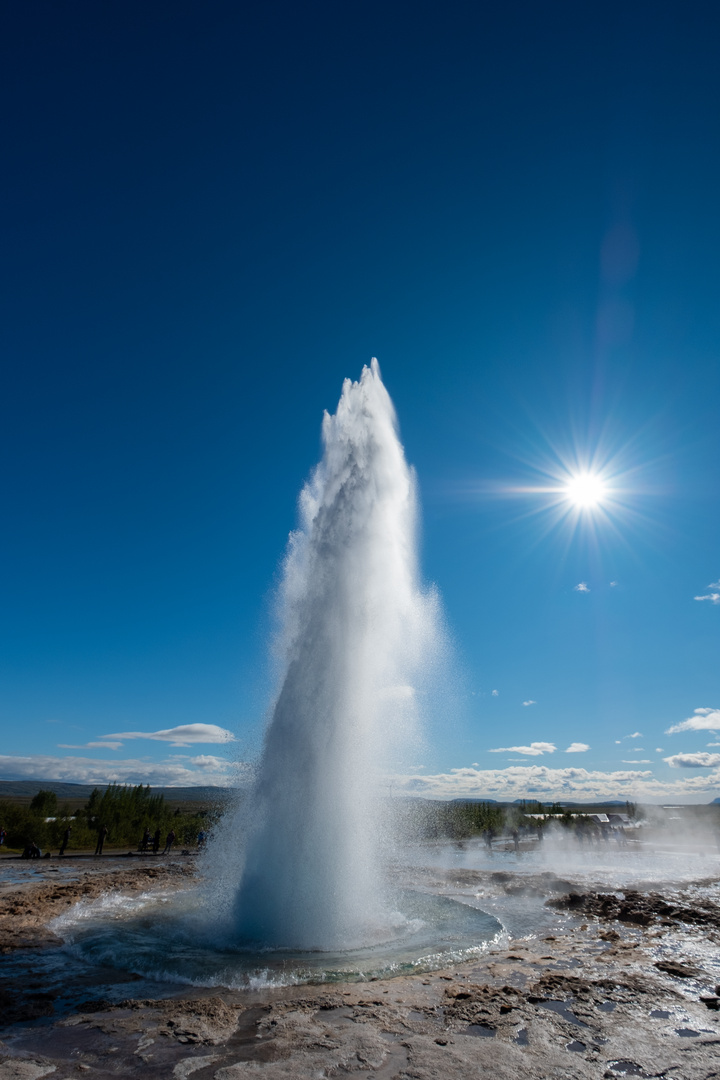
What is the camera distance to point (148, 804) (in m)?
45.6

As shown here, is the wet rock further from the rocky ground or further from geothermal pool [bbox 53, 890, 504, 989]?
geothermal pool [bbox 53, 890, 504, 989]

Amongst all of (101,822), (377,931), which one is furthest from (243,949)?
(101,822)

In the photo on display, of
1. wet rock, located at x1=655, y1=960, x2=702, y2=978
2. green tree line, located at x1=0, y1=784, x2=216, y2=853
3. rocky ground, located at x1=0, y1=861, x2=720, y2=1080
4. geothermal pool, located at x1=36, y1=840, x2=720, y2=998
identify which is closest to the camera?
rocky ground, located at x1=0, y1=861, x2=720, y2=1080

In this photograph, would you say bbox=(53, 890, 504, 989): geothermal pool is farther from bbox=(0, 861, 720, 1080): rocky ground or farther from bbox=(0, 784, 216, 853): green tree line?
bbox=(0, 784, 216, 853): green tree line

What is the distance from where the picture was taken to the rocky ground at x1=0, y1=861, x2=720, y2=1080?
246 inches

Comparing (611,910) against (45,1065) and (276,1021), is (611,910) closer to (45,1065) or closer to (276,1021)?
(276,1021)

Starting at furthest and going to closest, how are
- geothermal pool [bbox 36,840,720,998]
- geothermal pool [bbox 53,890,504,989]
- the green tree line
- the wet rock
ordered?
1. the green tree line
2. the wet rock
3. geothermal pool [bbox 36,840,720,998]
4. geothermal pool [bbox 53,890,504,989]

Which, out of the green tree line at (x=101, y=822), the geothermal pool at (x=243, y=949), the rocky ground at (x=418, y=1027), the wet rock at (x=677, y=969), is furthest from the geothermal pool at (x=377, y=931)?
the green tree line at (x=101, y=822)

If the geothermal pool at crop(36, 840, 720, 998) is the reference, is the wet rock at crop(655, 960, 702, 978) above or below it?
above

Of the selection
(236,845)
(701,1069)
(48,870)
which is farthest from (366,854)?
(48,870)

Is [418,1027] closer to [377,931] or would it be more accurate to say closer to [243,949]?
[243,949]

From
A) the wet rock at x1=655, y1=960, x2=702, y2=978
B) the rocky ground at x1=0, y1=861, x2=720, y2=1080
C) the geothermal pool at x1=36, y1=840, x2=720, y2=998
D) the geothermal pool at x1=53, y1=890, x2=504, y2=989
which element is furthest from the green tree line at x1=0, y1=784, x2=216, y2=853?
the wet rock at x1=655, y1=960, x2=702, y2=978

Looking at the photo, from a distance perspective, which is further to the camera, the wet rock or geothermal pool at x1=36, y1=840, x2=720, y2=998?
the wet rock

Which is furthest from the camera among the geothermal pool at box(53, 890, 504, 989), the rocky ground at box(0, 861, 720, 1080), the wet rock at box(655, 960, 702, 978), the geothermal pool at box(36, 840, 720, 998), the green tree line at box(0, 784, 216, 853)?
the green tree line at box(0, 784, 216, 853)
